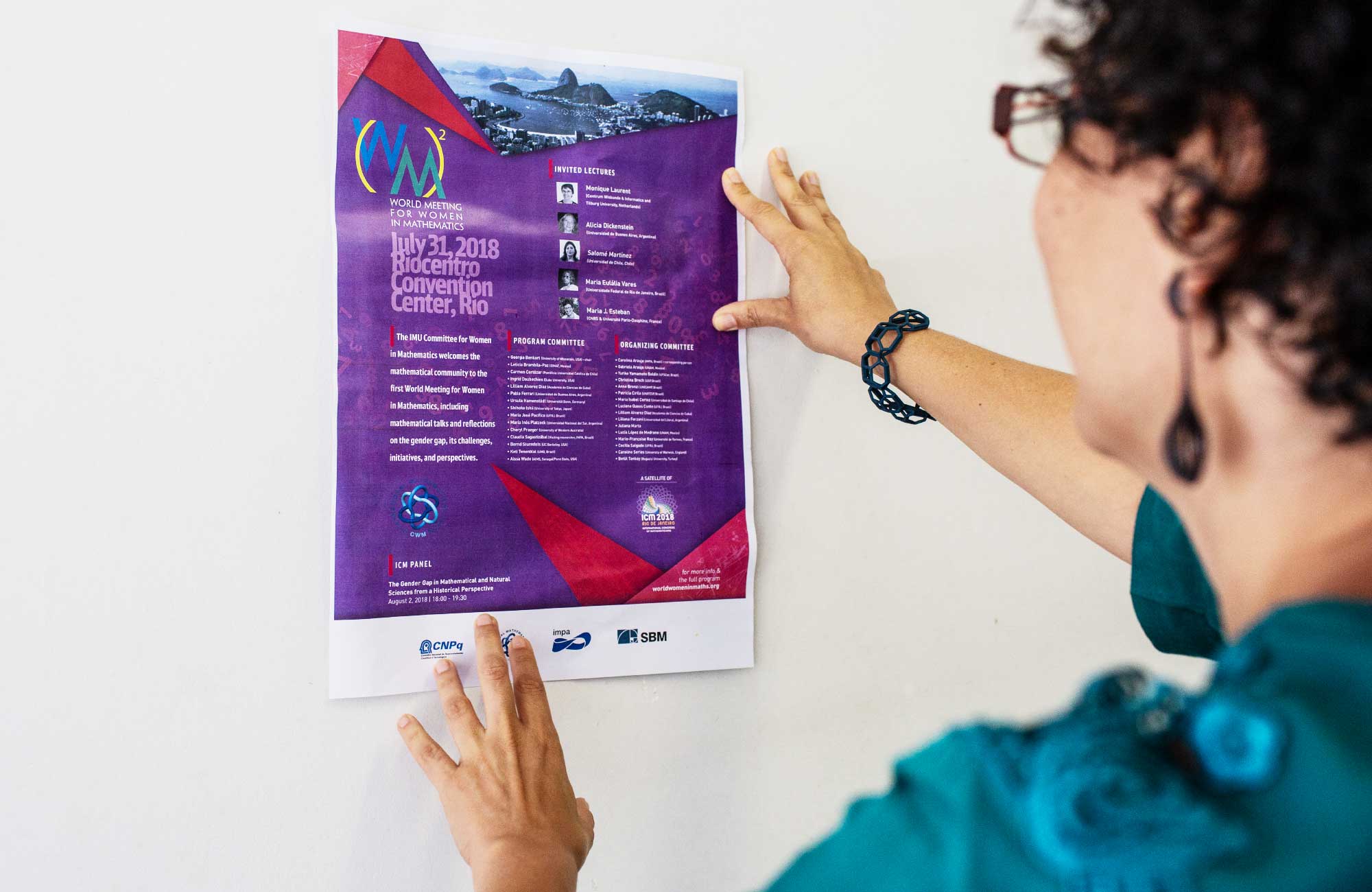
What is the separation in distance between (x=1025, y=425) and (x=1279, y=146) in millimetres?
400

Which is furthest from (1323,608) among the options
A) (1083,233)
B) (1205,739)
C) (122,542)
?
(122,542)

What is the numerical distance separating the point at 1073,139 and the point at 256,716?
734mm

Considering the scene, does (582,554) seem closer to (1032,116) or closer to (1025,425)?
(1025,425)

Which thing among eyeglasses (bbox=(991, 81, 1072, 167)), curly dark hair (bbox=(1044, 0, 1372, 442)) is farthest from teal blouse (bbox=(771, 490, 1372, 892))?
eyeglasses (bbox=(991, 81, 1072, 167))

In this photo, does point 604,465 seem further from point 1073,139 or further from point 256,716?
point 1073,139

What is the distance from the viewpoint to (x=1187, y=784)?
0.34 m

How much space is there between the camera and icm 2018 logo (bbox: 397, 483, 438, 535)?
29.9 inches

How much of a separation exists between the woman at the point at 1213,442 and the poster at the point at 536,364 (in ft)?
1.23

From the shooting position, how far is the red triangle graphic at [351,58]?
75 centimetres

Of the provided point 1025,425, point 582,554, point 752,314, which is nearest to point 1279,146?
point 1025,425

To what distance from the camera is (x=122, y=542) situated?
70cm

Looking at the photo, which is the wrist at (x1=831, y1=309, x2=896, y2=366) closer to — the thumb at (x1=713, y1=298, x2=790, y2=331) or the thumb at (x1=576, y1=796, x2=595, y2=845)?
the thumb at (x1=713, y1=298, x2=790, y2=331)

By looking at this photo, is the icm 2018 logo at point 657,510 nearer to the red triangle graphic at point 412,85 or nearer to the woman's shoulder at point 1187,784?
the red triangle graphic at point 412,85

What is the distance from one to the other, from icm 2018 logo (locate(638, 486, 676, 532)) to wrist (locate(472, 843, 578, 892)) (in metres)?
0.29
